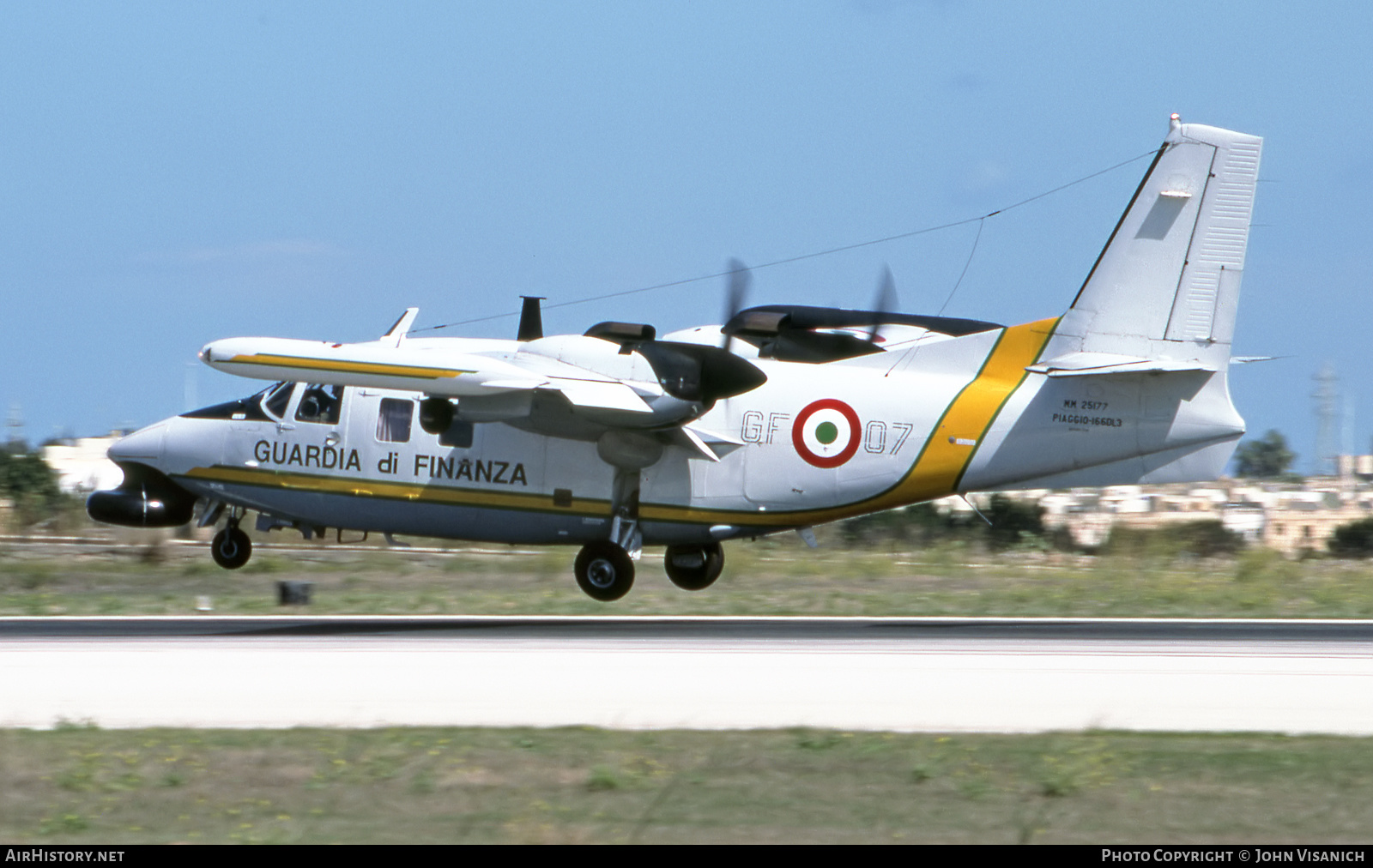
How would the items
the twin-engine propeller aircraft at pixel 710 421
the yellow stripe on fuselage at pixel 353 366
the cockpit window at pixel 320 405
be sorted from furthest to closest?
1. the cockpit window at pixel 320 405
2. the twin-engine propeller aircraft at pixel 710 421
3. the yellow stripe on fuselage at pixel 353 366

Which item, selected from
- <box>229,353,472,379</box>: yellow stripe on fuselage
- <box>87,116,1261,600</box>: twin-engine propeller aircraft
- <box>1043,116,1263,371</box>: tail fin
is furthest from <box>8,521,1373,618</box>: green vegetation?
<box>1043,116,1263,371</box>: tail fin

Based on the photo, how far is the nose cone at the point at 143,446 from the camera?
23859 millimetres

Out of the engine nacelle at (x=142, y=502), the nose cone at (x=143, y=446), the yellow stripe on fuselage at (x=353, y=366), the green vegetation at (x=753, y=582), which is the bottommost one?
the green vegetation at (x=753, y=582)

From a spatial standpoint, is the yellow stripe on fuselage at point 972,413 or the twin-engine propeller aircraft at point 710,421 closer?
the twin-engine propeller aircraft at point 710,421

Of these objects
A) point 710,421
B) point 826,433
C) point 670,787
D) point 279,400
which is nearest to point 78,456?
point 279,400

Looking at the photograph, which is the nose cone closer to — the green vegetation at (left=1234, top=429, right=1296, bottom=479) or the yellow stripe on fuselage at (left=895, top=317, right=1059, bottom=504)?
the yellow stripe on fuselage at (left=895, top=317, right=1059, bottom=504)

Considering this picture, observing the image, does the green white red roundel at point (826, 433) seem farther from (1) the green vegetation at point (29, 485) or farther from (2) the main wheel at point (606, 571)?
(1) the green vegetation at point (29, 485)

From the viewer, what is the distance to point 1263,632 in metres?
19.3

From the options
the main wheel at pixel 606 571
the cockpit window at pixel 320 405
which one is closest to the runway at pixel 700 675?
the main wheel at pixel 606 571

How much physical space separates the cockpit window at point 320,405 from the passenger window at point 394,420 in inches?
28.3

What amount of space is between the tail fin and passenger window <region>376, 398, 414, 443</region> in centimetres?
927

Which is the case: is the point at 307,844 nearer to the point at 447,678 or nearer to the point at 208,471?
the point at 447,678

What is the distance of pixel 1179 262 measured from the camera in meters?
20.1

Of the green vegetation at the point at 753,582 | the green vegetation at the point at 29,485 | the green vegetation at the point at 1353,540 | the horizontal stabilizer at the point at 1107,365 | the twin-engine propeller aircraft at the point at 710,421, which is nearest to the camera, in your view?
the horizontal stabilizer at the point at 1107,365
